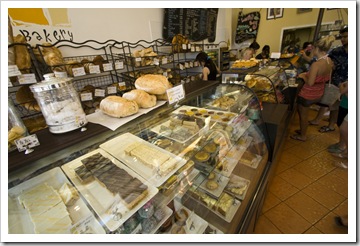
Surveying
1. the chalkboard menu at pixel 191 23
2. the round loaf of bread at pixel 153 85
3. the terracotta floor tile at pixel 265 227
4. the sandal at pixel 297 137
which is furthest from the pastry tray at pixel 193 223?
the chalkboard menu at pixel 191 23

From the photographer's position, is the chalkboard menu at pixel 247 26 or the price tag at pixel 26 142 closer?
the price tag at pixel 26 142

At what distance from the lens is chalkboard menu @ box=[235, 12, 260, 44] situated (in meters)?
6.22

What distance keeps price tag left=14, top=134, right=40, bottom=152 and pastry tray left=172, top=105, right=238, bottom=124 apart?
3.29 feet

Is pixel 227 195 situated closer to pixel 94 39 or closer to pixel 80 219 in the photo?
pixel 80 219

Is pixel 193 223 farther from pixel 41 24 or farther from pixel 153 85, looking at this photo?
pixel 41 24

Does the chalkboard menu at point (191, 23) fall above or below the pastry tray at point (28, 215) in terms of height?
above

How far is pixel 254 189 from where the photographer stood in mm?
1516

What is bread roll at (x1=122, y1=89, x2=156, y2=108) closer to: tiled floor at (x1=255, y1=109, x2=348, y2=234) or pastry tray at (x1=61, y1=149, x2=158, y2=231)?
pastry tray at (x1=61, y1=149, x2=158, y2=231)

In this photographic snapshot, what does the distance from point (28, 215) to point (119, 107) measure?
27.2 inches

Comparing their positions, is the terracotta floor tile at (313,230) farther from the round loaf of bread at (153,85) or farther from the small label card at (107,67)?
the small label card at (107,67)

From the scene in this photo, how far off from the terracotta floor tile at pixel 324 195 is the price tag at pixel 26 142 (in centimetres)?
286

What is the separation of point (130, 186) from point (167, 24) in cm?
390

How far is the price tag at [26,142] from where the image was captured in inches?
28.6

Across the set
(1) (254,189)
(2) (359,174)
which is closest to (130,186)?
(1) (254,189)
